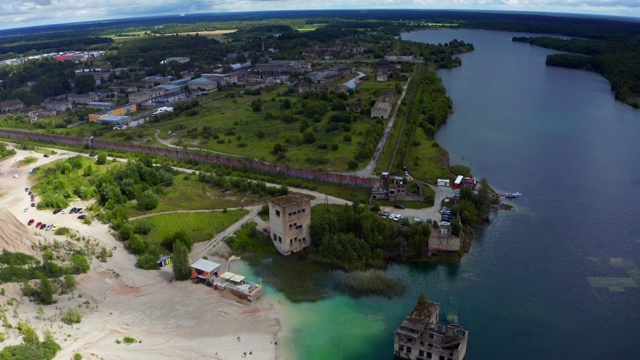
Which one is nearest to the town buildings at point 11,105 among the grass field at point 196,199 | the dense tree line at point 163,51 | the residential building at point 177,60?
the dense tree line at point 163,51

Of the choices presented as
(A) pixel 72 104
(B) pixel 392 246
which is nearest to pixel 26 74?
(A) pixel 72 104

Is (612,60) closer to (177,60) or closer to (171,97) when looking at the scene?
(171,97)

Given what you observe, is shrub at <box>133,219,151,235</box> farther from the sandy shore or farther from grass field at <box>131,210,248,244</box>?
the sandy shore

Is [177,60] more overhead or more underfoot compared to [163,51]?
more underfoot

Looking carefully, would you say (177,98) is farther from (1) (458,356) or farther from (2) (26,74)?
(1) (458,356)

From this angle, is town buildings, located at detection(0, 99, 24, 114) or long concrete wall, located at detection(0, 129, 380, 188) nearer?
long concrete wall, located at detection(0, 129, 380, 188)

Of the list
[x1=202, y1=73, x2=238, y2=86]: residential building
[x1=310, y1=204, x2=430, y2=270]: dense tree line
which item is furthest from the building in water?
[x1=202, y1=73, x2=238, y2=86]: residential building

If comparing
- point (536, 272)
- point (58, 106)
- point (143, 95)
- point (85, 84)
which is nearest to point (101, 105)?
point (143, 95)
